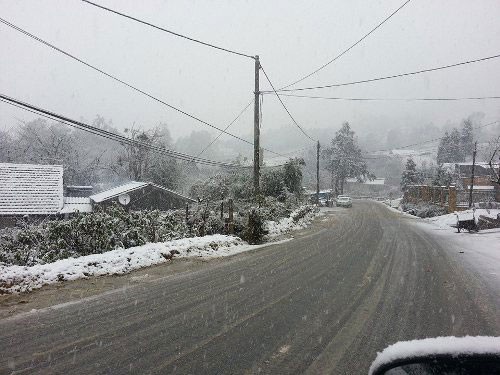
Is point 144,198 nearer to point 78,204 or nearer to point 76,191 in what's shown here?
point 78,204

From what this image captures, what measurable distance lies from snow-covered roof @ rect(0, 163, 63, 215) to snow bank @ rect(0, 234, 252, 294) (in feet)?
55.1

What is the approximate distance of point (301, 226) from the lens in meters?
26.5

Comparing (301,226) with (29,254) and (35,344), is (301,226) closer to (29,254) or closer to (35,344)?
(29,254)

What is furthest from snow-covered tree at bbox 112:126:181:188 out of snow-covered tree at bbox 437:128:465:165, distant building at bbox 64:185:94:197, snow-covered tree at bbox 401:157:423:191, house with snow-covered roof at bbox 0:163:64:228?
snow-covered tree at bbox 437:128:465:165

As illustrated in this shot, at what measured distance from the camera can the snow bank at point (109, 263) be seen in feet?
27.7

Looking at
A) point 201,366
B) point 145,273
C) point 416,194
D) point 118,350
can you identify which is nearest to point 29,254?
point 145,273

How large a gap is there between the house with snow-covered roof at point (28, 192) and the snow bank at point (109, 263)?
16.5 meters

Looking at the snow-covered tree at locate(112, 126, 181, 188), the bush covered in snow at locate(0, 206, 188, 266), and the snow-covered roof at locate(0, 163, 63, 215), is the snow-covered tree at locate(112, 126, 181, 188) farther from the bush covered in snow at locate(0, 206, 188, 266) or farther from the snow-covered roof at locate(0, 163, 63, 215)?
the bush covered in snow at locate(0, 206, 188, 266)

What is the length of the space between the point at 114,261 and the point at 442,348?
33.2 ft

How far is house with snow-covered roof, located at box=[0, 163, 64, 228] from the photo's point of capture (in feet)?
82.2

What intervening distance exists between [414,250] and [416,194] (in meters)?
39.1

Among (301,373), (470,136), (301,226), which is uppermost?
(470,136)

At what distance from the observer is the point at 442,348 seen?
68.0 inches

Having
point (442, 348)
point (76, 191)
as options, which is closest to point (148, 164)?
point (76, 191)
